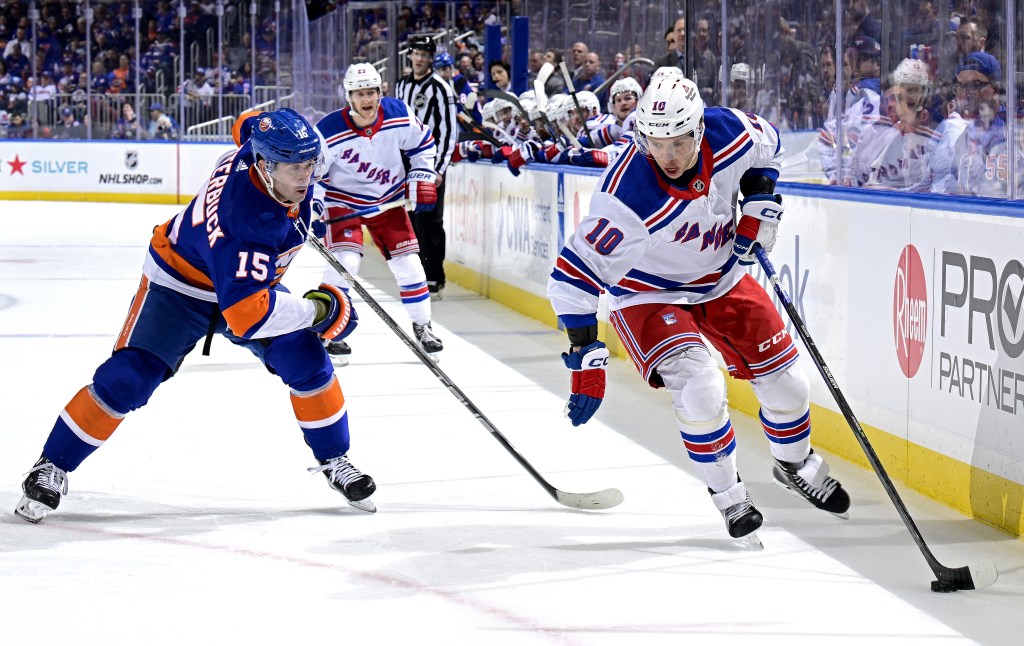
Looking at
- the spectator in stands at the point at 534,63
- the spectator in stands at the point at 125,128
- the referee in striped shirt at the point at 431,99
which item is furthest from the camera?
the spectator in stands at the point at 125,128

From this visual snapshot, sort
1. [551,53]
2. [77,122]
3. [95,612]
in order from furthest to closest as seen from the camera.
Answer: [77,122] → [551,53] → [95,612]

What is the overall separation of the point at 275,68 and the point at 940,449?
46.7ft

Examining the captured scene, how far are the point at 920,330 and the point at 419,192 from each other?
128 inches

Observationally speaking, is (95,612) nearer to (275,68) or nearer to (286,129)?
(286,129)

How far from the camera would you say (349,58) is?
14.0 metres

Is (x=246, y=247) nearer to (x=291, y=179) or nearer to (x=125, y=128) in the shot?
(x=291, y=179)

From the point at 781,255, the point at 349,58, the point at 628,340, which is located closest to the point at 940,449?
the point at 628,340

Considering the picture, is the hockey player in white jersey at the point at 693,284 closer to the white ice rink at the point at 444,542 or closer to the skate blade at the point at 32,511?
the white ice rink at the point at 444,542

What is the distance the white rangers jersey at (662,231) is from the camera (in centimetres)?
337

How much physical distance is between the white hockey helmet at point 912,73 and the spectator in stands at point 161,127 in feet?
44.0

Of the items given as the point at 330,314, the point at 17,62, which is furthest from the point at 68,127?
the point at 330,314

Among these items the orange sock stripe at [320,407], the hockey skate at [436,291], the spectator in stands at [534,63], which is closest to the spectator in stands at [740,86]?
the orange sock stripe at [320,407]

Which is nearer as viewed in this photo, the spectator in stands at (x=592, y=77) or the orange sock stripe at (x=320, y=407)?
the orange sock stripe at (x=320, y=407)

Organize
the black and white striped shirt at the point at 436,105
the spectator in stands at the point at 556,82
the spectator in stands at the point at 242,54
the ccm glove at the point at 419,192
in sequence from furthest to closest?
1. the spectator in stands at the point at 242,54
2. the spectator in stands at the point at 556,82
3. the black and white striped shirt at the point at 436,105
4. the ccm glove at the point at 419,192
